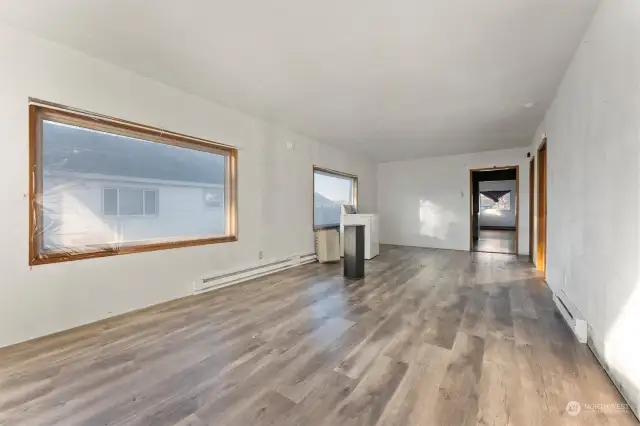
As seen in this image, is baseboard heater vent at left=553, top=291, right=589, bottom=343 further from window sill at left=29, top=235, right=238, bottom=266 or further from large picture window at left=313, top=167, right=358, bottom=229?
large picture window at left=313, top=167, right=358, bottom=229

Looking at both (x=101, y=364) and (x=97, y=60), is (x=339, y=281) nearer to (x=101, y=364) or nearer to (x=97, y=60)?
(x=101, y=364)

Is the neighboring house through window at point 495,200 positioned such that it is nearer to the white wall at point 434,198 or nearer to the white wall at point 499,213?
the white wall at point 499,213

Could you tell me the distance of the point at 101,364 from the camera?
1938mm

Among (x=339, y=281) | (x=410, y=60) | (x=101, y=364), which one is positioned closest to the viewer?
(x=101, y=364)

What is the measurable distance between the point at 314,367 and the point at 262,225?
9.38 ft

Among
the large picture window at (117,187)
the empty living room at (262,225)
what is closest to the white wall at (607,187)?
the empty living room at (262,225)

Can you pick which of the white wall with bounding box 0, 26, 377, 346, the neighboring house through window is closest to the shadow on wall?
the white wall with bounding box 0, 26, 377, 346

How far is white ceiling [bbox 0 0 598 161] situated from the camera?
1.97 meters

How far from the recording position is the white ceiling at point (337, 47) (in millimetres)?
1968

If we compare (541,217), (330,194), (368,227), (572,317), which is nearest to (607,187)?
(572,317)

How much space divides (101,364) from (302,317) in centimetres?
153

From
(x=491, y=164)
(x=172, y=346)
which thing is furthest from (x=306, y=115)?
(x=491, y=164)

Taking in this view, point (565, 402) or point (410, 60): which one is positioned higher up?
point (410, 60)

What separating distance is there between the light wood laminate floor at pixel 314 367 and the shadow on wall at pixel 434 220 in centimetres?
418
